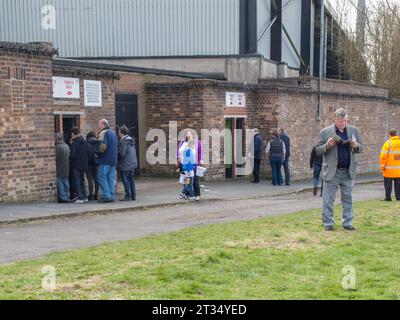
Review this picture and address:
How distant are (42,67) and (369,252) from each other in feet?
28.1

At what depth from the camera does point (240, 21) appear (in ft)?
82.6

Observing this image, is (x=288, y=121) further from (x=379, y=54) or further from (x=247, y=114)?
(x=379, y=54)

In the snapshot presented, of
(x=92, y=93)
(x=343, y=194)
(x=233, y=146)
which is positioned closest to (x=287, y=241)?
(x=343, y=194)

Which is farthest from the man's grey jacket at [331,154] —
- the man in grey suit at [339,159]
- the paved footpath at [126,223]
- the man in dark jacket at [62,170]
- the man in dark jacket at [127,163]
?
the man in dark jacket at [62,170]

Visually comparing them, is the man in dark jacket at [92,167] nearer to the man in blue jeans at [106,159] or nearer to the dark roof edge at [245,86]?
the man in blue jeans at [106,159]

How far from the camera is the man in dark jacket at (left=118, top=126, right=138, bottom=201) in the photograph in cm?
1506

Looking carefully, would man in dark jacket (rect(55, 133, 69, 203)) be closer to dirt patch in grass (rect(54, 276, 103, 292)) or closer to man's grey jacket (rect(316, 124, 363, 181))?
man's grey jacket (rect(316, 124, 363, 181))

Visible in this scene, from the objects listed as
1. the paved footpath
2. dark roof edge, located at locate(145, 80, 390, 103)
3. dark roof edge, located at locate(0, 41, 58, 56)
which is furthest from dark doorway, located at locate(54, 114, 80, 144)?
dark roof edge, located at locate(145, 80, 390, 103)

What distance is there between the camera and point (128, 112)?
66.7 ft

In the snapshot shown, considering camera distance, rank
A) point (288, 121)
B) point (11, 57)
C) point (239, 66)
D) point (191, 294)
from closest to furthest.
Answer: point (191, 294) → point (11, 57) → point (288, 121) → point (239, 66)

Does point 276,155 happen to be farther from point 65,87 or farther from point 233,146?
point 65,87

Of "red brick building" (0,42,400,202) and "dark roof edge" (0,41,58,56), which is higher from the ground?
"dark roof edge" (0,41,58,56)

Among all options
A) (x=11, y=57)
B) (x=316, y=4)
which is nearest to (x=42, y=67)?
(x=11, y=57)

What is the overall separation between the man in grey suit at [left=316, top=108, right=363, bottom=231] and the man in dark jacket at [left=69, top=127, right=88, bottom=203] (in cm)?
627
